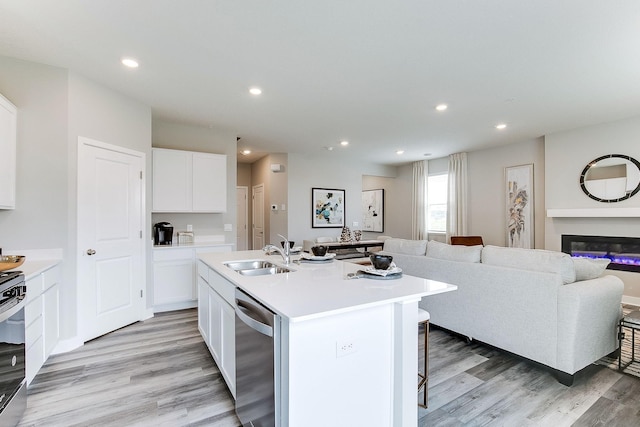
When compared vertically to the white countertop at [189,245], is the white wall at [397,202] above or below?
above

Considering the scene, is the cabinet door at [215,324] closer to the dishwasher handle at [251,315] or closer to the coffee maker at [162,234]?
the dishwasher handle at [251,315]

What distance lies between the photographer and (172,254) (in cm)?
413

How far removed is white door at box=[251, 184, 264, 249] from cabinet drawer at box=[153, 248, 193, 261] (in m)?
3.12

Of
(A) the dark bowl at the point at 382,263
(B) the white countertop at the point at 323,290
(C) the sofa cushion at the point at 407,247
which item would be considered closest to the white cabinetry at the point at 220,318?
(B) the white countertop at the point at 323,290

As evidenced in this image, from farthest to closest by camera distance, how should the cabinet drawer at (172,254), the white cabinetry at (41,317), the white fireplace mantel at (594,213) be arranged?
the white fireplace mantel at (594,213) → the cabinet drawer at (172,254) → the white cabinetry at (41,317)

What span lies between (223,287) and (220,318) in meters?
0.28

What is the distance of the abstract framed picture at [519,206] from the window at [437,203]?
4.70 ft

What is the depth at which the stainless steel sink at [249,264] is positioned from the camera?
2.63 m

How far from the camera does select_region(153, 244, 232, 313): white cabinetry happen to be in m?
4.03

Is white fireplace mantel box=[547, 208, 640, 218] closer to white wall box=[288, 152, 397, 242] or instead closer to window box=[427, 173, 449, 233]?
window box=[427, 173, 449, 233]

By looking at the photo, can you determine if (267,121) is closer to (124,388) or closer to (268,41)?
(268,41)

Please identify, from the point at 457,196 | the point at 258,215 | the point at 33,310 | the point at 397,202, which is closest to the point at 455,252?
the point at 33,310

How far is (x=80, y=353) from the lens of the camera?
290cm

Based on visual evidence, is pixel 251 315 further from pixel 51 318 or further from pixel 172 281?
pixel 172 281
